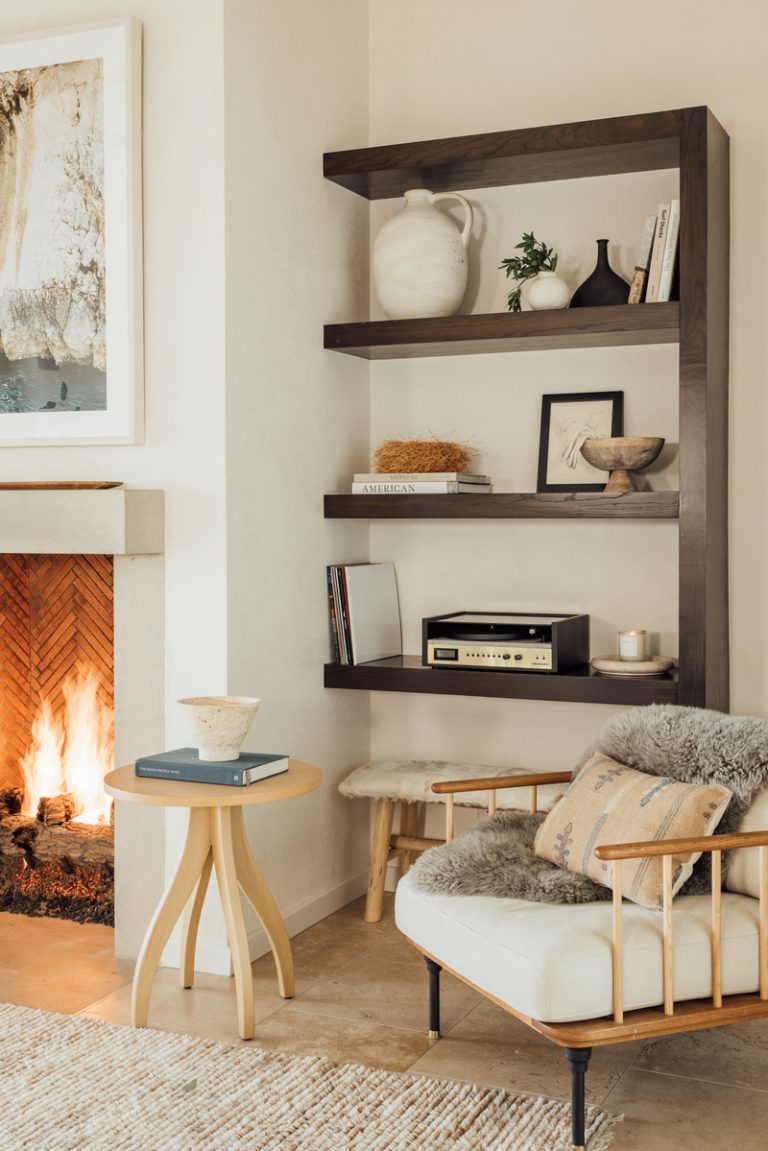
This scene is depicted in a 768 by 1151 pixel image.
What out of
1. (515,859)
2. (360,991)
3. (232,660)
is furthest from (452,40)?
(360,991)

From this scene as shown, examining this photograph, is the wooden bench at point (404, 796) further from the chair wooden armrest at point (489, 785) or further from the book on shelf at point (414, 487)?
the book on shelf at point (414, 487)

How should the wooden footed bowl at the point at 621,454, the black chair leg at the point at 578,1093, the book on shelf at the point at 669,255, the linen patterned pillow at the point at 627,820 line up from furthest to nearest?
the wooden footed bowl at the point at 621,454, the book on shelf at the point at 669,255, the linen patterned pillow at the point at 627,820, the black chair leg at the point at 578,1093

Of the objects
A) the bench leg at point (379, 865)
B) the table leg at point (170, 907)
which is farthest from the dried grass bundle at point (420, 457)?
Answer: the table leg at point (170, 907)

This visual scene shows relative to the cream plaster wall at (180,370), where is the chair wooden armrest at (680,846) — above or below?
below

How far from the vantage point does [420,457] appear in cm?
360

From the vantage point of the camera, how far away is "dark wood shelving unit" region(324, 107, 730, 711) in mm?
3133

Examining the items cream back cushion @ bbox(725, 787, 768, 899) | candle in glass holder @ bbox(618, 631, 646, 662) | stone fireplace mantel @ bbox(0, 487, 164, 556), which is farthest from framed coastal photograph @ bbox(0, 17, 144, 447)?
cream back cushion @ bbox(725, 787, 768, 899)

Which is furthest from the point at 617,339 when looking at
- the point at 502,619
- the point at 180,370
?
the point at 180,370

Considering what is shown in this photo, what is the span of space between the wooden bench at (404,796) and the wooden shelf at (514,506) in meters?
0.76

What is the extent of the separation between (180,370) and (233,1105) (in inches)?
70.8

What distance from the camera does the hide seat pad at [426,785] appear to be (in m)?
3.45

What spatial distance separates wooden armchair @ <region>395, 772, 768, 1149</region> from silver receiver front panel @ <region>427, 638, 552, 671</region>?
3.11 ft

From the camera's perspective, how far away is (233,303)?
3178 mm

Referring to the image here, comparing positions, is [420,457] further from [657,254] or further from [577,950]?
[577,950]
